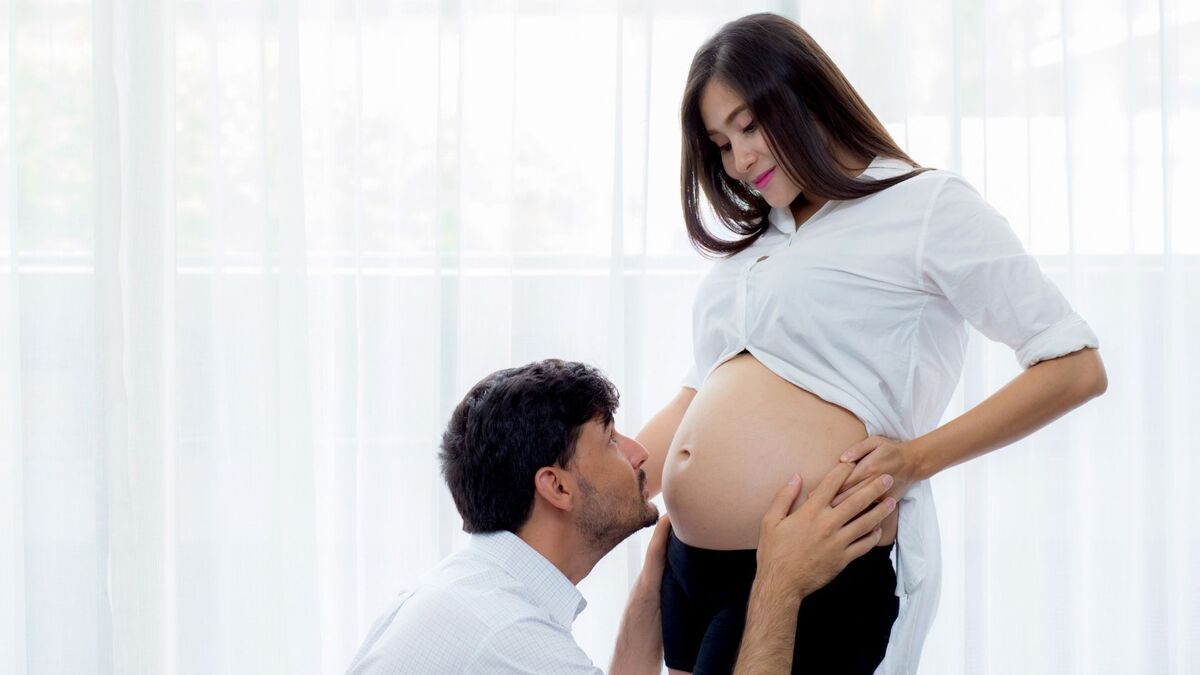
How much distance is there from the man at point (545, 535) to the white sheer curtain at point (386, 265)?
71 centimetres

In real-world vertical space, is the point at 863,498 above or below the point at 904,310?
below

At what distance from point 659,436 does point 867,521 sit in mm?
420

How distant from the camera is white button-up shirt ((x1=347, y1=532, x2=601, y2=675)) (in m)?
1.12

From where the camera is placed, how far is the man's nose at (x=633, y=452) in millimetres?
1366

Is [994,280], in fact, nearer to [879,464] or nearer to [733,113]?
[879,464]

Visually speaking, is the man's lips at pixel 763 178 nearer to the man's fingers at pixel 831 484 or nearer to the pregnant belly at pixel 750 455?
the pregnant belly at pixel 750 455

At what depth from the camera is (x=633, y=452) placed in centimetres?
137

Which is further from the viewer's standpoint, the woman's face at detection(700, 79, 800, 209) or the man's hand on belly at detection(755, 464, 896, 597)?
the woman's face at detection(700, 79, 800, 209)

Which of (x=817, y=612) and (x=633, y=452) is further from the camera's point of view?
(x=633, y=452)

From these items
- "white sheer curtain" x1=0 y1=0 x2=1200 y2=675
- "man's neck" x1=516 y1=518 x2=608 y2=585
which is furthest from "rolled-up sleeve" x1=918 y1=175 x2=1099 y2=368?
"white sheer curtain" x1=0 y1=0 x2=1200 y2=675

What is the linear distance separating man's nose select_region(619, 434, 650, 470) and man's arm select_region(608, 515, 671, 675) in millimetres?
124

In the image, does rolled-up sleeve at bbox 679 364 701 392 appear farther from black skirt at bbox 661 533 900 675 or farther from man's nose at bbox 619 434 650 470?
black skirt at bbox 661 533 900 675

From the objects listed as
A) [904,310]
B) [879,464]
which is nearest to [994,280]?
[904,310]

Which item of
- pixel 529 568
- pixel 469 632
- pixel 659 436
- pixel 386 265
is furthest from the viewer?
pixel 386 265
